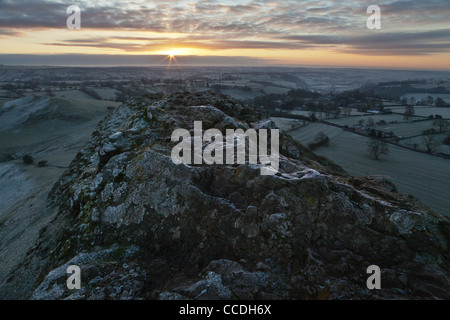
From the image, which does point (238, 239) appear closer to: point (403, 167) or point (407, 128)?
point (403, 167)

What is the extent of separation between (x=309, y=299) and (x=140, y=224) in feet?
21.1

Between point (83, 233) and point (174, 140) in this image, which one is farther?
point (174, 140)

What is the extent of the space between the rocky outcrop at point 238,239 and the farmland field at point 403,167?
33.5 metres

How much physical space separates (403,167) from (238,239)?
53.0 meters

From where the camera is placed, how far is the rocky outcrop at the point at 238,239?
7.95 meters

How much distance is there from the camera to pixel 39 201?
2259 cm

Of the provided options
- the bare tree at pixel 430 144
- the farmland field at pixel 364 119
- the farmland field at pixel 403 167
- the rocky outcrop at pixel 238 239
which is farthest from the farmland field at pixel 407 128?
the rocky outcrop at pixel 238 239

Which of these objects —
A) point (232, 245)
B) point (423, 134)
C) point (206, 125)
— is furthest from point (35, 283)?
point (423, 134)

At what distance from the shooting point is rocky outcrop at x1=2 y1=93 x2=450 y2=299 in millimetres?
7949

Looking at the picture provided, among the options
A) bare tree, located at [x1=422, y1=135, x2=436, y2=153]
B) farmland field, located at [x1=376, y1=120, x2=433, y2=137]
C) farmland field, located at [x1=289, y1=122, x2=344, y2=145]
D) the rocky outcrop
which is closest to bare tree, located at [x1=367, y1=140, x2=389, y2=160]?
bare tree, located at [x1=422, y1=135, x2=436, y2=153]

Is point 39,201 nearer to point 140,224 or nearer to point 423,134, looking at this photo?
point 140,224

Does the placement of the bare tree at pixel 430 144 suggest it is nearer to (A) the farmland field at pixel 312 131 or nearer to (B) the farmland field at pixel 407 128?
(B) the farmland field at pixel 407 128

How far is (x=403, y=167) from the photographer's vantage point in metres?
50.5

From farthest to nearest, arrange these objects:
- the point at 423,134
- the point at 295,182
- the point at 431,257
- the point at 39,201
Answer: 1. the point at 423,134
2. the point at 39,201
3. the point at 295,182
4. the point at 431,257
